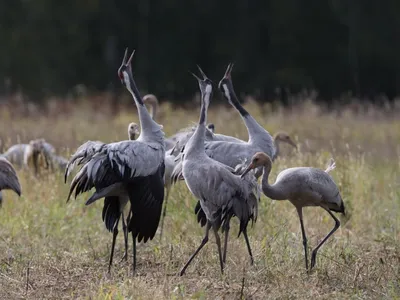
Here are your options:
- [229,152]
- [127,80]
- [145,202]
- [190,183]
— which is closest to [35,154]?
[127,80]

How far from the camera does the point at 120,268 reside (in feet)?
22.6

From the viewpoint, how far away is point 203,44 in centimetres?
2688

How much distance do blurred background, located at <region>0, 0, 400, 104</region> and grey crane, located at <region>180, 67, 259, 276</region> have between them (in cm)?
1867

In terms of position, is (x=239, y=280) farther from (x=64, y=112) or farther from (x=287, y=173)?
(x=64, y=112)

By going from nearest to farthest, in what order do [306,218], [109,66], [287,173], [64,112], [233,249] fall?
[287,173] → [233,249] → [306,218] → [64,112] → [109,66]

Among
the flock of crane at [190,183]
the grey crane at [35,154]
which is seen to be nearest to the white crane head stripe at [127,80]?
the flock of crane at [190,183]

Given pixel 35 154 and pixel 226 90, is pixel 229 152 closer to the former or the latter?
pixel 226 90

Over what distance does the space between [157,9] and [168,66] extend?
5.46 feet

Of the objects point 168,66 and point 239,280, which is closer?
point 239,280

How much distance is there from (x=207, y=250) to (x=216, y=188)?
0.85 m

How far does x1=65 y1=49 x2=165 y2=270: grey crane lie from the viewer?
6516 mm

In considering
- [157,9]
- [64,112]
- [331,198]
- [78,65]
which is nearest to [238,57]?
[157,9]

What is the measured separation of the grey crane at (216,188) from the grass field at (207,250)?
0.32m

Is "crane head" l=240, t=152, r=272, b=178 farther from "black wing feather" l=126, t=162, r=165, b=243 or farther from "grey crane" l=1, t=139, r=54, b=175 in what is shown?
"grey crane" l=1, t=139, r=54, b=175
